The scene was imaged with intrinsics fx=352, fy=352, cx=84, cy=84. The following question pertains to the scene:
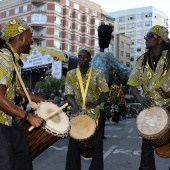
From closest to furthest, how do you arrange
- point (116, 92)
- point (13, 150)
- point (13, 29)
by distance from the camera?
point (13, 150), point (13, 29), point (116, 92)

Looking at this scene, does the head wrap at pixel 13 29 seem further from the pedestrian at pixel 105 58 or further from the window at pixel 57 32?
the window at pixel 57 32

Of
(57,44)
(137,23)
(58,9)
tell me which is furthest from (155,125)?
(137,23)

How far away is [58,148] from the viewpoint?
898 cm

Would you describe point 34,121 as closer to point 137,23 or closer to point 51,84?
point 51,84

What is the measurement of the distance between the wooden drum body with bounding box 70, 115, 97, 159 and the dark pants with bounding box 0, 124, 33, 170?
115cm

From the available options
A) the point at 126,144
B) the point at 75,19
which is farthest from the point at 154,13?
the point at 126,144

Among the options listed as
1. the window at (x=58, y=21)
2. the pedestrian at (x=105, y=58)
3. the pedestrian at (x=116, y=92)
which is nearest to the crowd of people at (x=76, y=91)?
the pedestrian at (x=105, y=58)

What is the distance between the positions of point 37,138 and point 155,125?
1410 mm

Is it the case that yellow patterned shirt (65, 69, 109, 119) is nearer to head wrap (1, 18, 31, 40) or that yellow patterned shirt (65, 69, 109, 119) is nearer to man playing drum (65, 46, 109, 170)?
man playing drum (65, 46, 109, 170)

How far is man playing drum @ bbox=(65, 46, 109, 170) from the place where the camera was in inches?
191

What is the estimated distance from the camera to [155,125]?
13.5 feet

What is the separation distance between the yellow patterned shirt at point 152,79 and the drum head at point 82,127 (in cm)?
74

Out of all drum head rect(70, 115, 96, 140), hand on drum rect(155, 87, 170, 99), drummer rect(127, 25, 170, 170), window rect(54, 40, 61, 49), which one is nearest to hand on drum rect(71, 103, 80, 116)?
drum head rect(70, 115, 96, 140)

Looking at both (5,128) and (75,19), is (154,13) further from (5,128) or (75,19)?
(5,128)
